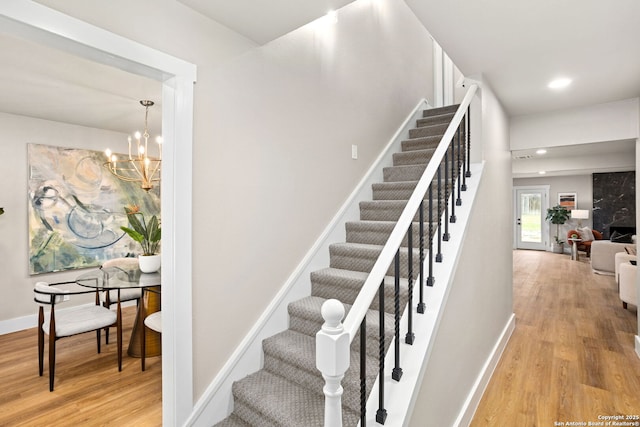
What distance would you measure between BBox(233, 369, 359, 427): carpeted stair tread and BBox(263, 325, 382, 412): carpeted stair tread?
43 millimetres

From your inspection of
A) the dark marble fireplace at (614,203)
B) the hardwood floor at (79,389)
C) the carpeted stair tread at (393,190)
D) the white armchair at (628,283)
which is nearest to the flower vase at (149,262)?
the hardwood floor at (79,389)

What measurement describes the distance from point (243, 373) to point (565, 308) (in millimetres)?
4624

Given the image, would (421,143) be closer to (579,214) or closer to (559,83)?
(559,83)

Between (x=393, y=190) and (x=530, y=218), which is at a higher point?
(x=393, y=190)

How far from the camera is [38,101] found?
3.34 metres

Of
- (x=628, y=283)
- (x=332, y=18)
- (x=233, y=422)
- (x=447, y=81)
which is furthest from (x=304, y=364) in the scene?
(x=447, y=81)

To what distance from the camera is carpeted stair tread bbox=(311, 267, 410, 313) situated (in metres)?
2.16

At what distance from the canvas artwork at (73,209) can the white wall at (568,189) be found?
1089cm

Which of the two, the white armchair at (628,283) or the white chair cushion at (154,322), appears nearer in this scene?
the white chair cushion at (154,322)

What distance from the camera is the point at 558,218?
9.56 meters

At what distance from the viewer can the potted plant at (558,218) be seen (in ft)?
31.3

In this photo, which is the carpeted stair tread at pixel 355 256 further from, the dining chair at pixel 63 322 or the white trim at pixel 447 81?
the white trim at pixel 447 81

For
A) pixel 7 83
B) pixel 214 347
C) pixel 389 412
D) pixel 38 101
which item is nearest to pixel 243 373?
pixel 214 347

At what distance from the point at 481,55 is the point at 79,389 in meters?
3.87
